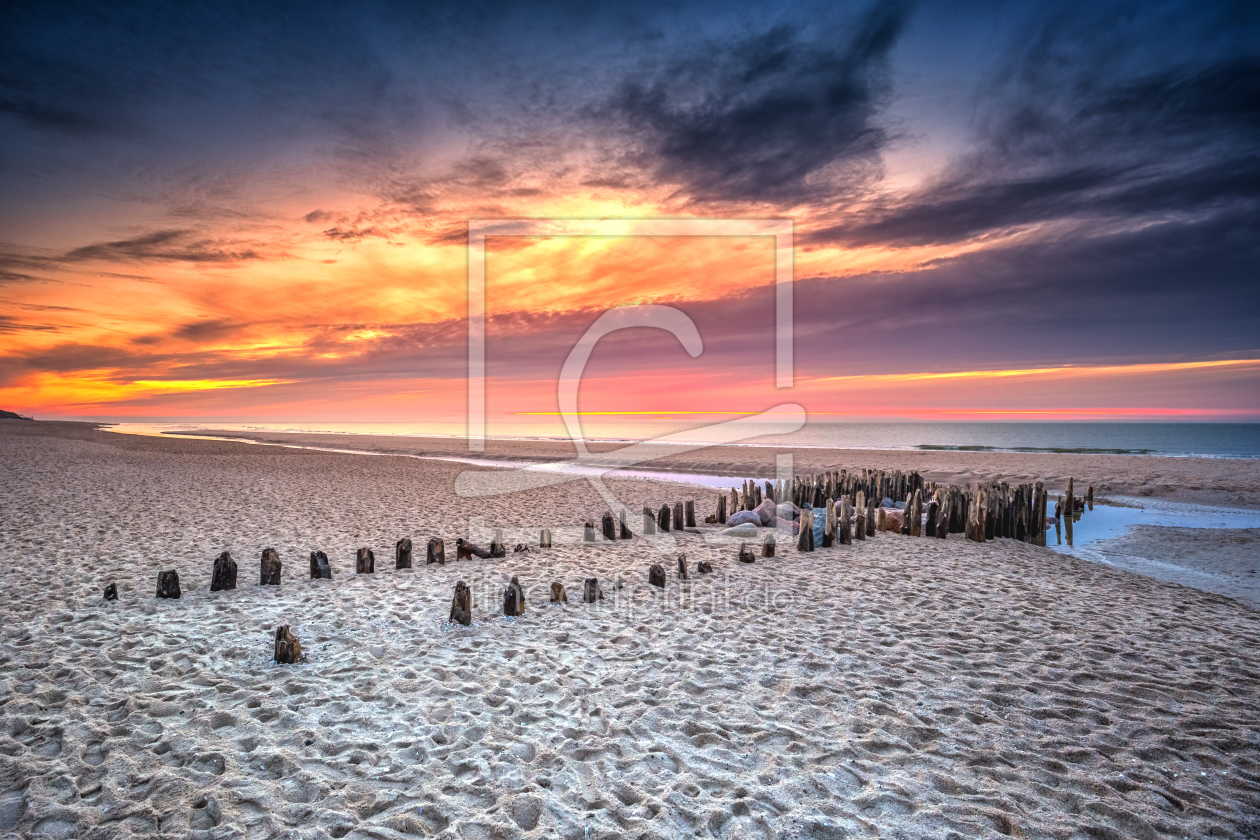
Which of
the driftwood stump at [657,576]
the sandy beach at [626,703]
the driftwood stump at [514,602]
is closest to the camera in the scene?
the sandy beach at [626,703]

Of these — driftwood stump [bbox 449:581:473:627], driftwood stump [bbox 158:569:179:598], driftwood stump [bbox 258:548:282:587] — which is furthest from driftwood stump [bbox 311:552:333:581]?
driftwood stump [bbox 449:581:473:627]


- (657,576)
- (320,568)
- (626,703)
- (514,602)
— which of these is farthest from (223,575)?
(626,703)

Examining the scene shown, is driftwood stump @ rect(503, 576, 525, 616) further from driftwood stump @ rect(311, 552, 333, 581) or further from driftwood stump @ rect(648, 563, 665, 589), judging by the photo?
driftwood stump @ rect(311, 552, 333, 581)

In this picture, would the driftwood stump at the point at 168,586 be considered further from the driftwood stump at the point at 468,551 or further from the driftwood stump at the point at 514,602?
the driftwood stump at the point at 514,602

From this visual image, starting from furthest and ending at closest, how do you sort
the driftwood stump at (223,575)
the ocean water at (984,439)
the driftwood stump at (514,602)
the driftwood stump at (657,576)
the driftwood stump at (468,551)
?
1. the ocean water at (984,439)
2. the driftwood stump at (468,551)
3. the driftwood stump at (657,576)
4. the driftwood stump at (223,575)
5. the driftwood stump at (514,602)

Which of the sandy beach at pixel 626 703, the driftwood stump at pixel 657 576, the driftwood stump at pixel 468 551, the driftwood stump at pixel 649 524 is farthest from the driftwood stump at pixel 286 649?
the driftwood stump at pixel 649 524

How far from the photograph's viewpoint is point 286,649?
5.43 meters

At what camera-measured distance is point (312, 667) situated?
5.36 metres

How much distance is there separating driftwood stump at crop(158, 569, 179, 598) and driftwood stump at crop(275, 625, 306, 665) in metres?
2.88

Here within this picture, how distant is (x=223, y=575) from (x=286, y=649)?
3.13 meters

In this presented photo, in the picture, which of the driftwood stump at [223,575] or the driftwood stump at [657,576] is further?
the driftwood stump at [657,576]

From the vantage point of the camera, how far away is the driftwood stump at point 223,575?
760 centimetres

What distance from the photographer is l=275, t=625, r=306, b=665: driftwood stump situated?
541cm

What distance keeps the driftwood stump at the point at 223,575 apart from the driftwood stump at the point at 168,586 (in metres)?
0.45
